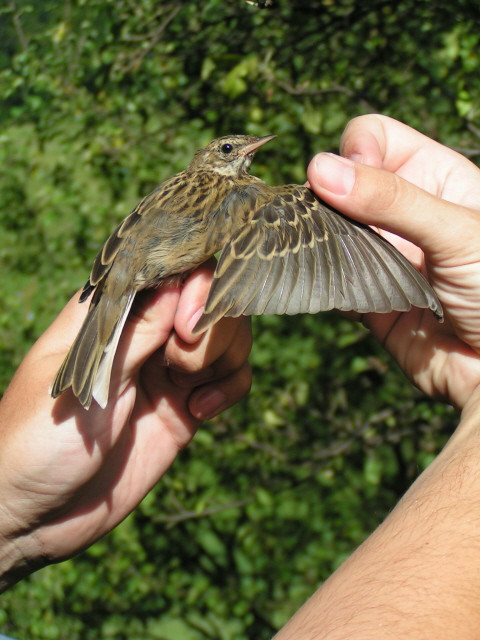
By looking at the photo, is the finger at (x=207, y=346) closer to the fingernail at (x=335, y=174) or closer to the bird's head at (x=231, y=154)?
the fingernail at (x=335, y=174)

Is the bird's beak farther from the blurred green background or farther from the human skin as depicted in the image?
the blurred green background

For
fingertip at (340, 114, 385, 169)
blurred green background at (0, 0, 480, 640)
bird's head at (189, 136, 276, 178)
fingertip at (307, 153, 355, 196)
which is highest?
fingertip at (307, 153, 355, 196)

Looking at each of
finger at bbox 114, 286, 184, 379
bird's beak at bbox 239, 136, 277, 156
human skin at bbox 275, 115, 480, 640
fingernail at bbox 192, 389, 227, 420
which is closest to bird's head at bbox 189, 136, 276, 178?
bird's beak at bbox 239, 136, 277, 156

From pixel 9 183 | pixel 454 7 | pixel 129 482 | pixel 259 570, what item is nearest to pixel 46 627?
pixel 259 570

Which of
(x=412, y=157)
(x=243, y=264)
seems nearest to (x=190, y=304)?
(x=243, y=264)

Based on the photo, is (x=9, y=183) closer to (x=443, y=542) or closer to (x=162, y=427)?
(x=162, y=427)

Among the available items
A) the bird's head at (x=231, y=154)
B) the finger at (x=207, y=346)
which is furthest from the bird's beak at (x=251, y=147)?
the finger at (x=207, y=346)

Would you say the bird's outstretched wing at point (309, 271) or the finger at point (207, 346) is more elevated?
the bird's outstretched wing at point (309, 271)

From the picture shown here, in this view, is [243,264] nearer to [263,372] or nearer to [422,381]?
[422,381]
